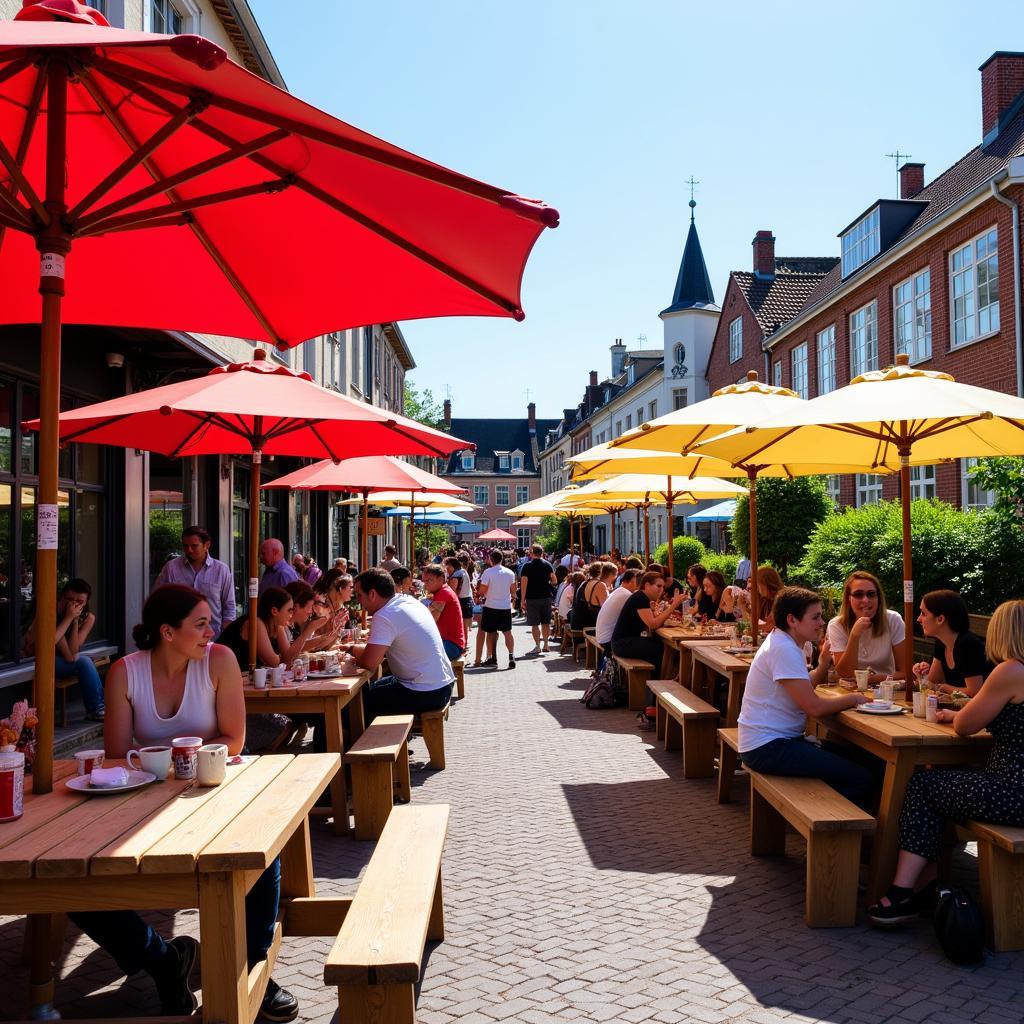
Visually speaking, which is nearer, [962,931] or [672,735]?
[962,931]

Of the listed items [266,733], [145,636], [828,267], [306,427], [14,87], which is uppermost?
[828,267]

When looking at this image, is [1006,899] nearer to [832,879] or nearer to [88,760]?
[832,879]

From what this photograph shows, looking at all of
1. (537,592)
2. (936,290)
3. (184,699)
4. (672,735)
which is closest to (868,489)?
(936,290)

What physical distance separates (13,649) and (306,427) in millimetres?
3049

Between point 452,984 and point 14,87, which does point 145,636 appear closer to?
point 452,984

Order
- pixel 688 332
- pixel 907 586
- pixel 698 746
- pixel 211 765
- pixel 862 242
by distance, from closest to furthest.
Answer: pixel 211 765
pixel 907 586
pixel 698 746
pixel 862 242
pixel 688 332

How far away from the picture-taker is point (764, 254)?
3562cm

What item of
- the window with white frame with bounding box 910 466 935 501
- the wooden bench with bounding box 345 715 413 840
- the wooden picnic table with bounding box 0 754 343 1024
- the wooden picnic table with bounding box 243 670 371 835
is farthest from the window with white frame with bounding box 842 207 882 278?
the wooden picnic table with bounding box 0 754 343 1024

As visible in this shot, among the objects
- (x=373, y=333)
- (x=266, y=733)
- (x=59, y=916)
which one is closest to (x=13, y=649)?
(x=266, y=733)

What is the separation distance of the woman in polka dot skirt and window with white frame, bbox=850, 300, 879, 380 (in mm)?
20072

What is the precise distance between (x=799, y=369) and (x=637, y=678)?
2147 cm

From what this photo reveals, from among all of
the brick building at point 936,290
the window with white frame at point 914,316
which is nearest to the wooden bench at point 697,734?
the brick building at point 936,290

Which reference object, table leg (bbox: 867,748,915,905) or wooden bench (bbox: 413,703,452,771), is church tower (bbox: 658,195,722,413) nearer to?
wooden bench (bbox: 413,703,452,771)

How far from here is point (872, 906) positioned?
4.76 metres
